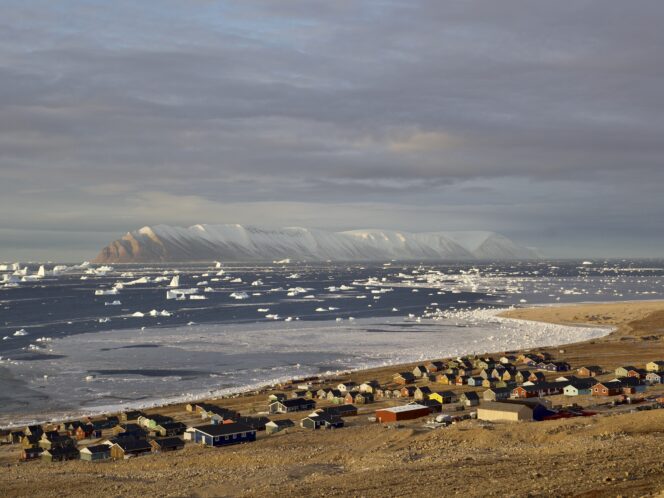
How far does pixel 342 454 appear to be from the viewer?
36.0 m

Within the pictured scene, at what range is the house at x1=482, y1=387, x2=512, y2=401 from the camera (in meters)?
53.5

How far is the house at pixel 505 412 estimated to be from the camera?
43000 mm

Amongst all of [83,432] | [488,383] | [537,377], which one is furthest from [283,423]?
[537,377]

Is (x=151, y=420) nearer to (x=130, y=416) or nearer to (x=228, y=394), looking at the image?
(x=130, y=416)

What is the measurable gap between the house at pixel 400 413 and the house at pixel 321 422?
8.03ft

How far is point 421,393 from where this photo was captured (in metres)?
53.7

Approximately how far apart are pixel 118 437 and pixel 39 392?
67.0 ft

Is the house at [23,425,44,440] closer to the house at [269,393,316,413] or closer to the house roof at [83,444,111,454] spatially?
the house roof at [83,444,111,454]

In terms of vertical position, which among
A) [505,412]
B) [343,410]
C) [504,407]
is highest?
[504,407]

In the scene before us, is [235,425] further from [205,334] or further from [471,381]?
[205,334]

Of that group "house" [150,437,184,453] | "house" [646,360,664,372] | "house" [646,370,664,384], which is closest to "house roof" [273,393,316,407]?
"house" [150,437,184,453]

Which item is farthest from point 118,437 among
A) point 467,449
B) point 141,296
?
point 141,296

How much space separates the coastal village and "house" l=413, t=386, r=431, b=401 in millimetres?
76

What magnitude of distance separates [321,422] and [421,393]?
10973 mm
